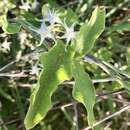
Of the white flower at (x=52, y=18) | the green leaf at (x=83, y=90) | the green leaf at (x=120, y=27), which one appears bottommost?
the green leaf at (x=83, y=90)

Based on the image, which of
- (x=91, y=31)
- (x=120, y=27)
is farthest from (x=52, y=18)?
(x=120, y=27)

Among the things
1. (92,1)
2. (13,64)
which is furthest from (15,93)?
(92,1)

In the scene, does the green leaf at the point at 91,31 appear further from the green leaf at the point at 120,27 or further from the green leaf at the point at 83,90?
the green leaf at the point at 120,27

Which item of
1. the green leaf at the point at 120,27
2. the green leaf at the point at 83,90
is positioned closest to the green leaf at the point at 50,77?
the green leaf at the point at 83,90

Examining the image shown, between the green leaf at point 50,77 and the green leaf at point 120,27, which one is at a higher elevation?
the green leaf at point 120,27

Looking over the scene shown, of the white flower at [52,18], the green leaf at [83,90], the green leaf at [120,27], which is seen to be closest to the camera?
the green leaf at [83,90]

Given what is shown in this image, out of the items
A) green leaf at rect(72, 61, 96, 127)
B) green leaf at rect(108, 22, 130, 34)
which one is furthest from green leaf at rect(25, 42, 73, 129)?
green leaf at rect(108, 22, 130, 34)

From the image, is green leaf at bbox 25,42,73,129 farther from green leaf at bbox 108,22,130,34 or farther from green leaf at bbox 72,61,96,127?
green leaf at bbox 108,22,130,34

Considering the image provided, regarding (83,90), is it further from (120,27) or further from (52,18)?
(120,27)
